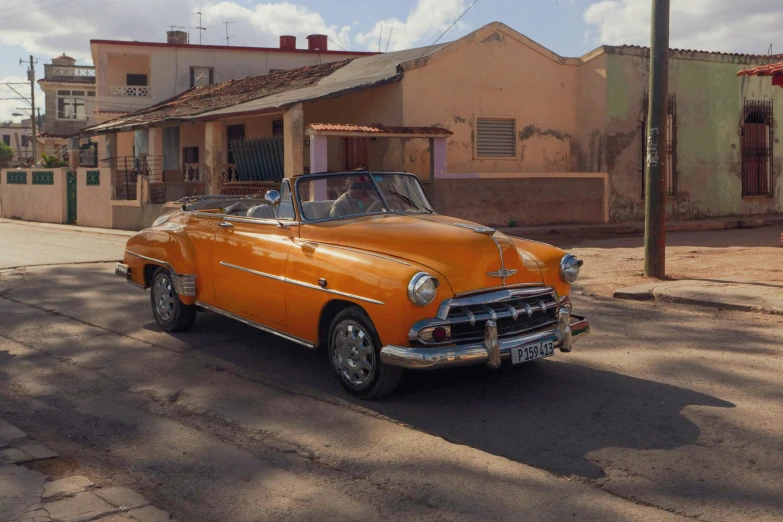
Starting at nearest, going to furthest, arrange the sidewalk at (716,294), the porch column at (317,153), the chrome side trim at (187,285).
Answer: the chrome side trim at (187,285), the sidewalk at (716,294), the porch column at (317,153)

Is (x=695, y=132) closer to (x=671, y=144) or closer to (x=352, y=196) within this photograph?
(x=671, y=144)

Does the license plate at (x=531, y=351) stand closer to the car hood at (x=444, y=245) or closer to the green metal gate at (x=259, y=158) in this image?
the car hood at (x=444, y=245)

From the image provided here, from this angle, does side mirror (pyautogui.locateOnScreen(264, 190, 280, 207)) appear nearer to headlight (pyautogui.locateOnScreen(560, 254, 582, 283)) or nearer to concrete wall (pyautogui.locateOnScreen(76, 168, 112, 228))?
headlight (pyautogui.locateOnScreen(560, 254, 582, 283))

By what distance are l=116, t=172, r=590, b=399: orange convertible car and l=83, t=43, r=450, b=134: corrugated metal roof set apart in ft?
38.4

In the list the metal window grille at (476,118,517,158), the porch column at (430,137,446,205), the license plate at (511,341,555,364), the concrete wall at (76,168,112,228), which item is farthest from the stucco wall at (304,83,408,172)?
the license plate at (511,341,555,364)

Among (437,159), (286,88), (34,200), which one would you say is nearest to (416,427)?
(437,159)

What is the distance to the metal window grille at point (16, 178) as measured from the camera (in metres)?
31.7

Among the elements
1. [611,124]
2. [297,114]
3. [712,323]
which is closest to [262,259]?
[712,323]

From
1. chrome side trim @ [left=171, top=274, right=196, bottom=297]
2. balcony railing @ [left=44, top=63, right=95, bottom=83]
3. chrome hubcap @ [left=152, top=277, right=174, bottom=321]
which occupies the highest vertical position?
balcony railing @ [left=44, top=63, right=95, bottom=83]

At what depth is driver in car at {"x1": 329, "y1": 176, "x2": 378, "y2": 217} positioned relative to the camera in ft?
21.4

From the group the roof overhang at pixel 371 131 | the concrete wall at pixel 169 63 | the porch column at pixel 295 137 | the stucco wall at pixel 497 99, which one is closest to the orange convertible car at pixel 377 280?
the roof overhang at pixel 371 131

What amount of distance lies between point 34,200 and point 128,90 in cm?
830

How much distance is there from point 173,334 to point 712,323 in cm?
530

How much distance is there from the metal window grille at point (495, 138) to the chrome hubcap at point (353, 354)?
50.4ft
